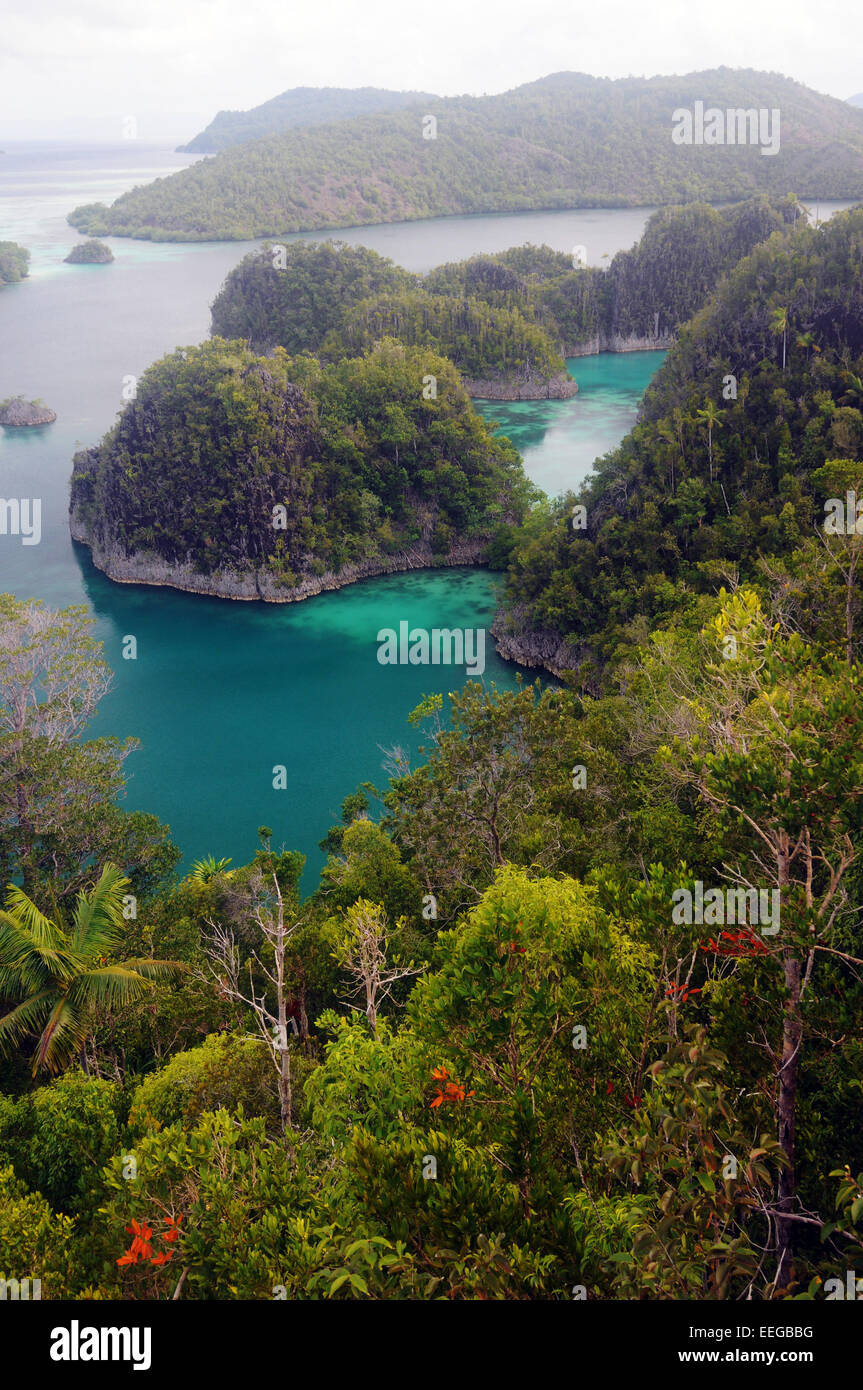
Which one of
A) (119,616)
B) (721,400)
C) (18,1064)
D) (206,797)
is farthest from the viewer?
(119,616)

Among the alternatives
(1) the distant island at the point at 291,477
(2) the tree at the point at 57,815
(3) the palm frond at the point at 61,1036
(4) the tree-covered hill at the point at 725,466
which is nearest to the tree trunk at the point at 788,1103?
(3) the palm frond at the point at 61,1036

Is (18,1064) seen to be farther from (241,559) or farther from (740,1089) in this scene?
(241,559)

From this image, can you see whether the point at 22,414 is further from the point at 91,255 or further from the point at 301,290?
the point at 91,255

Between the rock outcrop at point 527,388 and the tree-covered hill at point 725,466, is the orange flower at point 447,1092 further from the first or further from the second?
the rock outcrop at point 527,388

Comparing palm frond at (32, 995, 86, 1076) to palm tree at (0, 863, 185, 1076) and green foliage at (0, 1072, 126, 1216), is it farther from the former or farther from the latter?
green foliage at (0, 1072, 126, 1216)

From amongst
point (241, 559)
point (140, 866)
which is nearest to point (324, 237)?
point (241, 559)

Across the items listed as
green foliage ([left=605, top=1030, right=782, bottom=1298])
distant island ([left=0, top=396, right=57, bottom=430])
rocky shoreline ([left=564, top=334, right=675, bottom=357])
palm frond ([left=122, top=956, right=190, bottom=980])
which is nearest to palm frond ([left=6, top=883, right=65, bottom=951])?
palm frond ([left=122, top=956, right=190, bottom=980])
